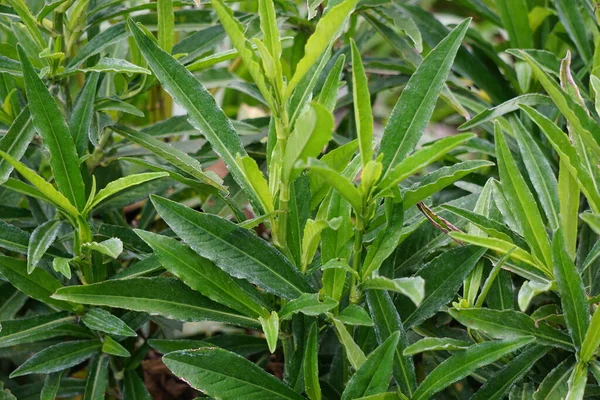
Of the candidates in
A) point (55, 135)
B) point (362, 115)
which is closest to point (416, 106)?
point (362, 115)

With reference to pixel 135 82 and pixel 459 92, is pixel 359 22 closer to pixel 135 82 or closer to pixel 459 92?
pixel 459 92

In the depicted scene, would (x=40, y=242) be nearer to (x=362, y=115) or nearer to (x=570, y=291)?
(x=362, y=115)

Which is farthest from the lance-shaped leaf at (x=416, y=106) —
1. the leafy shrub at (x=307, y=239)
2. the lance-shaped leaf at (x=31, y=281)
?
the lance-shaped leaf at (x=31, y=281)

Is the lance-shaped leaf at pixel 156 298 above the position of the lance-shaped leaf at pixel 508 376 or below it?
above

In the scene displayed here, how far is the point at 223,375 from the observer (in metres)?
0.62

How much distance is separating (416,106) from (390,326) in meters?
0.19

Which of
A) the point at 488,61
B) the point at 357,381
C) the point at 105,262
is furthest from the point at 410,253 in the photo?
the point at 488,61

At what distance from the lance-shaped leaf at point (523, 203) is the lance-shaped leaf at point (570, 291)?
0.16ft

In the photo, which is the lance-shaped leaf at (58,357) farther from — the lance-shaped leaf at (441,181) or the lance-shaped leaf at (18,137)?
the lance-shaped leaf at (441,181)

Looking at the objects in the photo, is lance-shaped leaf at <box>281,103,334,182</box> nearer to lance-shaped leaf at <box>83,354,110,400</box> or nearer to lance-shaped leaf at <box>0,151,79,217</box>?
lance-shaped leaf at <box>0,151,79,217</box>

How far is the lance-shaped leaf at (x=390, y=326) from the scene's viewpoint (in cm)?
64

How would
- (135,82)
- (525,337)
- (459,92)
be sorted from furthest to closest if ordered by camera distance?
1. (459,92)
2. (135,82)
3. (525,337)

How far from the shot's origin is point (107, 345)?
2.38ft

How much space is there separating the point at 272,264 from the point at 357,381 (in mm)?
124
